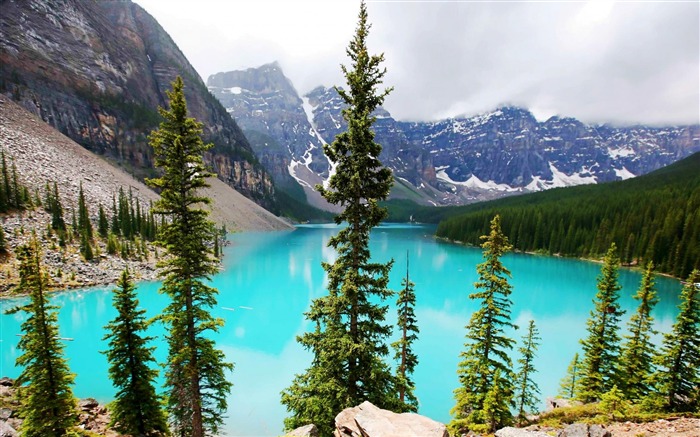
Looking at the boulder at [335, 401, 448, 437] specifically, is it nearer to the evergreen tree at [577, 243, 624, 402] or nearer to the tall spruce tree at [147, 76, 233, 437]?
the tall spruce tree at [147, 76, 233, 437]

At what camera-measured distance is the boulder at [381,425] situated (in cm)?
751

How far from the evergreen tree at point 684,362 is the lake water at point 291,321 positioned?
9784mm

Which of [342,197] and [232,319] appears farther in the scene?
[232,319]

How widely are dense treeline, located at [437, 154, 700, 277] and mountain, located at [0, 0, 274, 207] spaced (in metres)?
144

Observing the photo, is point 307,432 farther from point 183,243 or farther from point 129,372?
point 129,372

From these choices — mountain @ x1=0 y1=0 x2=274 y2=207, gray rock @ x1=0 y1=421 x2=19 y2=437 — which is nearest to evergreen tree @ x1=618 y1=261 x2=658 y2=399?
gray rock @ x1=0 y1=421 x2=19 y2=437

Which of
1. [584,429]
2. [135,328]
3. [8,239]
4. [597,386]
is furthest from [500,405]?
[8,239]

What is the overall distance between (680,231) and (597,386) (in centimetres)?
7609

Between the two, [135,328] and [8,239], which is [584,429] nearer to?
[135,328]

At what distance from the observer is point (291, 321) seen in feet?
127

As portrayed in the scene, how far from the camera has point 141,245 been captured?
202 feet

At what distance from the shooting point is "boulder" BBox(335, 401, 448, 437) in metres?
7.51

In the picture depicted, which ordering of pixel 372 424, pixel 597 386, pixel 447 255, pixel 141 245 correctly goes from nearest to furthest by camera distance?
pixel 372 424
pixel 597 386
pixel 141 245
pixel 447 255

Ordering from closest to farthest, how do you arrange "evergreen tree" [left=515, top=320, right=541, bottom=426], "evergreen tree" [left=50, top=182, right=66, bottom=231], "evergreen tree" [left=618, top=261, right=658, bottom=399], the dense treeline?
1. "evergreen tree" [left=618, top=261, right=658, bottom=399]
2. "evergreen tree" [left=515, top=320, right=541, bottom=426]
3. "evergreen tree" [left=50, top=182, right=66, bottom=231]
4. the dense treeline
